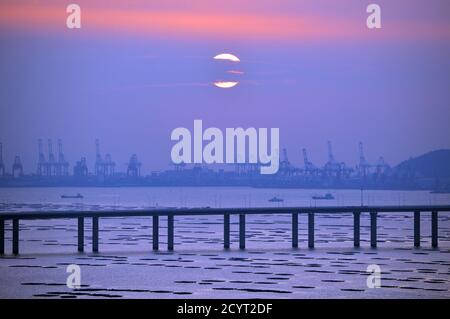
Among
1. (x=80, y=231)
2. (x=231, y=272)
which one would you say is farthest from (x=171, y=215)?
(x=231, y=272)

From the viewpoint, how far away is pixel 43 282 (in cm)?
2133

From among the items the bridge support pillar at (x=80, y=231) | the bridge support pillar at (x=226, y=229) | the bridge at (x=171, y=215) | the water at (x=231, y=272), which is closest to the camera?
the water at (x=231, y=272)

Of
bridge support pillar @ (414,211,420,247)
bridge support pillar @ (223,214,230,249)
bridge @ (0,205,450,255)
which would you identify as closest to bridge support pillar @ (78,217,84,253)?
bridge @ (0,205,450,255)

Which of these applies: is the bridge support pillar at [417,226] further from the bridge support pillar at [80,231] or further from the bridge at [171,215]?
the bridge support pillar at [80,231]

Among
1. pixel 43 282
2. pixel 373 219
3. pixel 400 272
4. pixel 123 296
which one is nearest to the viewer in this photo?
pixel 123 296

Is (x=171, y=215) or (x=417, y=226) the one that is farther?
(x=417, y=226)

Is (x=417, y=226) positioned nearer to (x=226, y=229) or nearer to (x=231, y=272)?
(x=226, y=229)

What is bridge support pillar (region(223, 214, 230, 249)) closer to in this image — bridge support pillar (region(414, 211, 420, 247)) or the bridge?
the bridge

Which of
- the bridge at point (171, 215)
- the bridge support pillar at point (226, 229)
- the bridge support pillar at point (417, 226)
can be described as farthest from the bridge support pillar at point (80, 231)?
the bridge support pillar at point (417, 226)

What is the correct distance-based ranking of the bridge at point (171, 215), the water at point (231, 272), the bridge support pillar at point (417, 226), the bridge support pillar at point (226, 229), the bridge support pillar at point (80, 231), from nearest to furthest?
the water at point (231, 272) < the bridge at point (171, 215) < the bridge support pillar at point (80, 231) < the bridge support pillar at point (226, 229) < the bridge support pillar at point (417, 226)

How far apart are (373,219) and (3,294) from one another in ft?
44.0

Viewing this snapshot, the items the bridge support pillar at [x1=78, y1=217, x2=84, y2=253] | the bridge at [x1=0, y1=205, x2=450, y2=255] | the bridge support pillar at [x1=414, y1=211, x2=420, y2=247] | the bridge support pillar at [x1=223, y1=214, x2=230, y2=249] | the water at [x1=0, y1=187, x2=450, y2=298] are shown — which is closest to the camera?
the water at [x1=0, y1=187, x2=450, y2=298]

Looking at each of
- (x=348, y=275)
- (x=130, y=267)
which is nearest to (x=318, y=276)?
(x=348, y=275)
